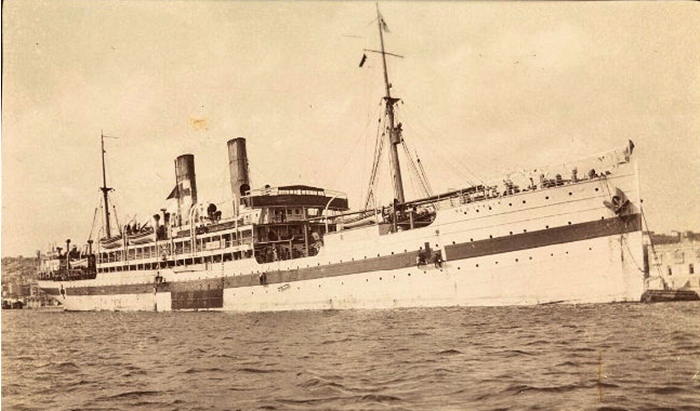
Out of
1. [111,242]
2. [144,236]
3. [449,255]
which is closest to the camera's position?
[449,255]

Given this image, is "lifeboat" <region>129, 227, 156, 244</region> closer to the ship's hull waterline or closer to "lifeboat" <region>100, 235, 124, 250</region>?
"lifeboat" <region>100, 235, 124, 250</region>

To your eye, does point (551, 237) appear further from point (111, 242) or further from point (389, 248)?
point (111, 242)

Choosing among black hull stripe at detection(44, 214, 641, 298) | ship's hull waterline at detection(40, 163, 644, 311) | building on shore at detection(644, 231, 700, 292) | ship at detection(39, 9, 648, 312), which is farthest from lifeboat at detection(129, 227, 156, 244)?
building on shore at detection(644, 231, 700, 292)

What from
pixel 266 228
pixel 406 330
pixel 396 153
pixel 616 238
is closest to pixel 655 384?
pixel 406 330

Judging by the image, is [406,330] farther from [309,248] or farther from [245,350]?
[309,248]

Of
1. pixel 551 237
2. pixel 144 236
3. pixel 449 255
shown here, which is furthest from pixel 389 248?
pixel 144 236
